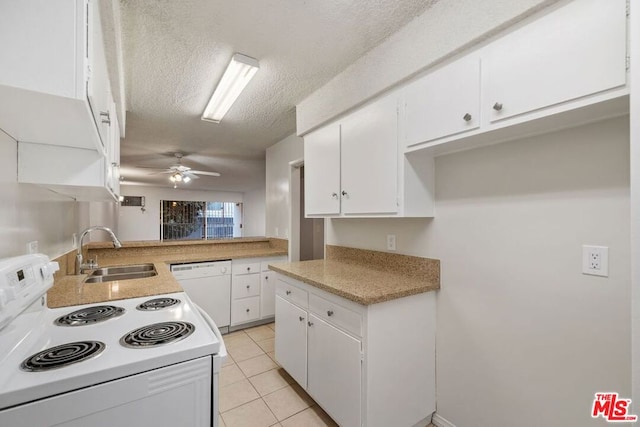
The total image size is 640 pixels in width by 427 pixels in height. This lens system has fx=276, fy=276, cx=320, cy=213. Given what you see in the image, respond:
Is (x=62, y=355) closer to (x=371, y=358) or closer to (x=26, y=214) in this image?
(x=26, y=214)

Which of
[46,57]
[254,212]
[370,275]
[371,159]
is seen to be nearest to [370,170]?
[371,159]

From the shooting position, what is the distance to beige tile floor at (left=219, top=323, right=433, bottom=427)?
5.91 feet

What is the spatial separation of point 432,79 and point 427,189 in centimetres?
64

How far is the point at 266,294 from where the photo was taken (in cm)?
352

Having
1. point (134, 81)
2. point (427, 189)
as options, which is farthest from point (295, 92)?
point (427, 189)

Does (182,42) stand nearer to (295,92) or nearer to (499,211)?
(295,92)

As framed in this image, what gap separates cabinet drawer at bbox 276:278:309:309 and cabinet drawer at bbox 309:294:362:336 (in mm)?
81

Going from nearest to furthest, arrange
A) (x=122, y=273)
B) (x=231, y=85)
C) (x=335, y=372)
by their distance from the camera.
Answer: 1. (x=335, y=372)
2. (x=231, y=85)
3. (x=122, y=273)

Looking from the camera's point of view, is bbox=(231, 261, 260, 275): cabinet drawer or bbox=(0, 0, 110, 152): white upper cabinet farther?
bbox=(231, 261, 260, 275): cabinet drawer

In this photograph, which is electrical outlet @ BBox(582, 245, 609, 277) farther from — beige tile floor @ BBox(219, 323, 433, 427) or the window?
the window

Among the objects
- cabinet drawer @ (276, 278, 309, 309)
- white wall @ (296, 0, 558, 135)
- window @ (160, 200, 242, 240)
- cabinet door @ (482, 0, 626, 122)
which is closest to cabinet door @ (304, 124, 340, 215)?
white wall @ (296, 0, 558, 135)

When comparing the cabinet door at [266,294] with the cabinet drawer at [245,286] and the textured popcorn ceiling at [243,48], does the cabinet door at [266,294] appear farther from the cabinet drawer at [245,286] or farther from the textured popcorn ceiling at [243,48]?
the textured popcorn ceiling at [243,48]

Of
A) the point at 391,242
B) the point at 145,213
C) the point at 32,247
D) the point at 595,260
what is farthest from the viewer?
the point at 145,213

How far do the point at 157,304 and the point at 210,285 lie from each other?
182 centimetres
